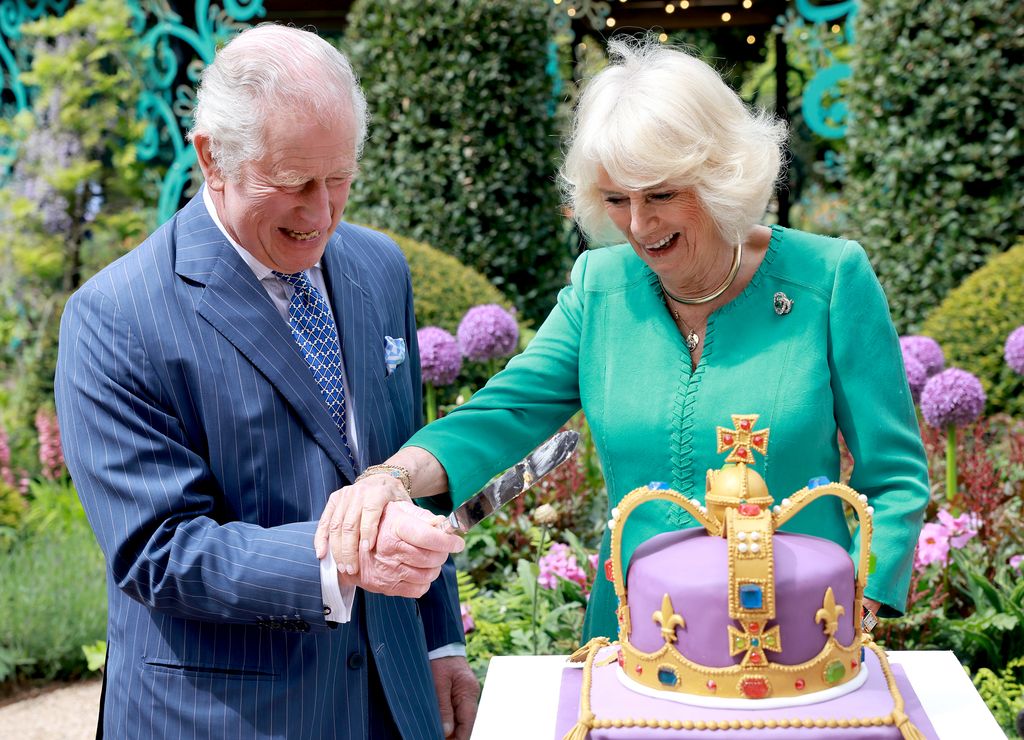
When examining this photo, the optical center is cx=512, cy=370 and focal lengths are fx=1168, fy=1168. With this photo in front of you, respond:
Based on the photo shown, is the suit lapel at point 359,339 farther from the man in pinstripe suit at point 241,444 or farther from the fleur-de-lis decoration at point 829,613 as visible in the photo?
the fleur-de-lis decoration at point 829,613

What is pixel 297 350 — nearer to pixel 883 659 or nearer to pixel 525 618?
pixel 883 659

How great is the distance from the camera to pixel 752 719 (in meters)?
1.74

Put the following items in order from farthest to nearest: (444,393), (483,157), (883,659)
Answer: (483,157) → (444,393) → (883,659)

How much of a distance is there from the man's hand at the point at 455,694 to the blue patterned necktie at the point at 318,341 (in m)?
0.64

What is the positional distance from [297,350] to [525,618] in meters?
2.10

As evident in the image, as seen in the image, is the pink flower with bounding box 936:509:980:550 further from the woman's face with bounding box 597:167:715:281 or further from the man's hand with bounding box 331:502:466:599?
the man's hand with bounding box 331:502:466:599

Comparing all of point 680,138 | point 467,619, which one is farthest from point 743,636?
point 467,619

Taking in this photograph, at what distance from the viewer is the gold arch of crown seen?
5.73 feet

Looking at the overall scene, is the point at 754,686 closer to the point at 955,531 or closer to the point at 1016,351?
the point at 955,531

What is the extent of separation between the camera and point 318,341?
2229 millimetres

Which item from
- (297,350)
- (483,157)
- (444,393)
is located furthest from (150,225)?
(297,350)

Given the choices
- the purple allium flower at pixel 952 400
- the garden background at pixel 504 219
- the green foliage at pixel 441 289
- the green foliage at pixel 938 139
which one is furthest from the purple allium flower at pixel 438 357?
the green foliage at pixel 938 139

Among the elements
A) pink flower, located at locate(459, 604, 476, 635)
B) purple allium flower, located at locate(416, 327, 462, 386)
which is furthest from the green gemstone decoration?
purple allium flower, located at locate(416, 327, 462, 386)

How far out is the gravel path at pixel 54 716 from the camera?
4.61m
